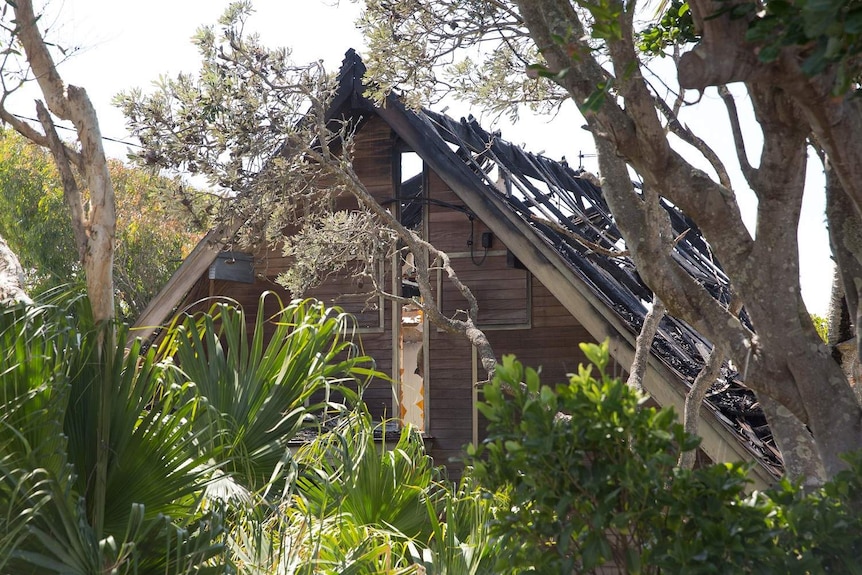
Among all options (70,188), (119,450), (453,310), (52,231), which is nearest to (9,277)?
(70,188)

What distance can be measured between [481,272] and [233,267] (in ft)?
8.73

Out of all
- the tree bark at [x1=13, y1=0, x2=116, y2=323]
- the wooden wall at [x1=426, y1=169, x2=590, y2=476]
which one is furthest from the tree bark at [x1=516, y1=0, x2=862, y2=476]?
the wooden wall at [x1=426, y1=169, x2=590, y2=476]

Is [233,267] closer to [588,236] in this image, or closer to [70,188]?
[588,236]

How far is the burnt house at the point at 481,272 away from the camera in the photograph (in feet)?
26.3

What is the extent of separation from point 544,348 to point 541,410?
711 centimetres

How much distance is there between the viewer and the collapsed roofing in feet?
24.8

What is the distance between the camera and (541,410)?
261cm

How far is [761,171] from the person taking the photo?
3154mm

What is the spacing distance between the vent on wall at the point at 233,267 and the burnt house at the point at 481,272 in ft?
0.06

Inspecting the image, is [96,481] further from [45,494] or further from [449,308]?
[449,308]

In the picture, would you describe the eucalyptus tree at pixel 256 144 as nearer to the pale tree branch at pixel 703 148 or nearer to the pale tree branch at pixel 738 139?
the pale tree branch at pixel 703 148

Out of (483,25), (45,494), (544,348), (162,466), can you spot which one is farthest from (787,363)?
(544,348)

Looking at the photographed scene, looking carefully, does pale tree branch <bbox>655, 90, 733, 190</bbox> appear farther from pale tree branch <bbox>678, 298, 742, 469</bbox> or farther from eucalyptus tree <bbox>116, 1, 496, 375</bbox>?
eucalyptus tree <bbox>116, 1, 496, 375</bbox>

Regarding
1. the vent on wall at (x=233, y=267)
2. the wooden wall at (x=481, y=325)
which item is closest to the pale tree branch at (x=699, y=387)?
the wooden wall at (x=481, y=325)
